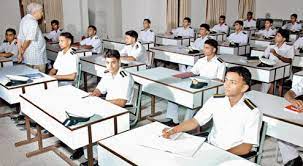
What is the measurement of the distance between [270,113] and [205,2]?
27.0 feet

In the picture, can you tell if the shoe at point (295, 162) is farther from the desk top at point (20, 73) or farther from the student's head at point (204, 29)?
the student's head at point (204, 29)

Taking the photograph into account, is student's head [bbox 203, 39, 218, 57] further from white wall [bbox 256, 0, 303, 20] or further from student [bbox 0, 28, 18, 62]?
white wall [bbox 256, 0, 303, 20]

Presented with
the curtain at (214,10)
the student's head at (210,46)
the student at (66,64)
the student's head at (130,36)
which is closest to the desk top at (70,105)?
the student at (66,64)

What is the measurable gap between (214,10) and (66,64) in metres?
7.42

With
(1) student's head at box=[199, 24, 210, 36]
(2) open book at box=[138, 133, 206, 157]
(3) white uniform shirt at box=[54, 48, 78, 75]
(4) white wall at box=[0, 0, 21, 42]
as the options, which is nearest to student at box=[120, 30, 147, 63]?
(3) white uniform shirt at box=[54, 48, 78, 75]

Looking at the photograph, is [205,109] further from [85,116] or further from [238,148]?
[85,116]

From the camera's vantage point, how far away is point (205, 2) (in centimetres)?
1039

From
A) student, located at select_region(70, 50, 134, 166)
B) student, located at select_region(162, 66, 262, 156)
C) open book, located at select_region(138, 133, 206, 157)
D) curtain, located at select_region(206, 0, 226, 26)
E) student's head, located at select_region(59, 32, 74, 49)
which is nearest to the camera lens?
open book, located at select_region(138, 133, 206, 157)

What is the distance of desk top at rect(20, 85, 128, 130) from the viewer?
2.56 metres

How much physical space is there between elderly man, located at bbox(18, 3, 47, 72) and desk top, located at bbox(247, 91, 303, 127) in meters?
3.02

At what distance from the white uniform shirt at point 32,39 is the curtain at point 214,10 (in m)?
6.90

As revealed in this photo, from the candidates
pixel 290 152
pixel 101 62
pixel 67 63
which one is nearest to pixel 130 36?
pixel 101 62

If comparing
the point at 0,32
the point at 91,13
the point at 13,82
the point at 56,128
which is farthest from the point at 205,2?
the point at 56,128

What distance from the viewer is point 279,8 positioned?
36.6 feet
